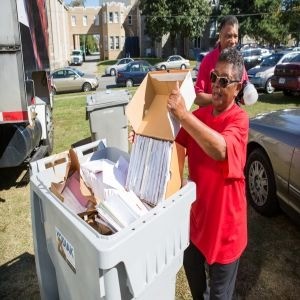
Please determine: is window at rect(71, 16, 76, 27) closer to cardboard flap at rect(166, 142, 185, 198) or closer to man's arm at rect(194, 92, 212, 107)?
man's arm at rect(194, 92, 212, 107)

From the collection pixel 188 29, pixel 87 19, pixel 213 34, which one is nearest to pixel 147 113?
pixel 188 29

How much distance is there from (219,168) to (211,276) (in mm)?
718

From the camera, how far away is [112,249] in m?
1.43

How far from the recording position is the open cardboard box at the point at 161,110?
189 cm

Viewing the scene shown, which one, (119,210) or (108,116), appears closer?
(119,210)

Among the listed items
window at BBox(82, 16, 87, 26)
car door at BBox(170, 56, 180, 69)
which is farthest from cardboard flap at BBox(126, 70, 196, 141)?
window at BBox(82, 16, 87, 26)

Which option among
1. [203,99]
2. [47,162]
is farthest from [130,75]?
[47,162]

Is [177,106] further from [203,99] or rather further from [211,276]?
[203,99]

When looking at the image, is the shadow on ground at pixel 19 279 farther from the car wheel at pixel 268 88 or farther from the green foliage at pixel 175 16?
the green foliage at pixel 175 16

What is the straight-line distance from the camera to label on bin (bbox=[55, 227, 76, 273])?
1.74m

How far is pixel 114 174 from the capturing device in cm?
211

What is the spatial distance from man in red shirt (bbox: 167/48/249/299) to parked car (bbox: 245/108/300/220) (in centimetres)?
160

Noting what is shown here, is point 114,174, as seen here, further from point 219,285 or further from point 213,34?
point 213,34

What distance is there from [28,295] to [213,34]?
50.1m
